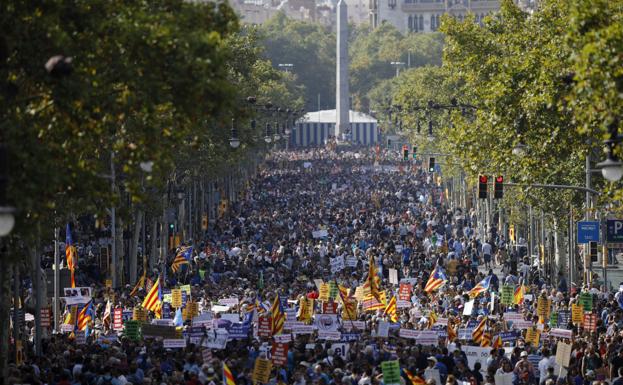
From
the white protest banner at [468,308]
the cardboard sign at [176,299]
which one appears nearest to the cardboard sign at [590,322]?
the white protest banner at [468,308]

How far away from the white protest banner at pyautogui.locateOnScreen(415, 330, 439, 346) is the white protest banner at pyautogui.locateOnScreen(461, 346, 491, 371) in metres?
1.07

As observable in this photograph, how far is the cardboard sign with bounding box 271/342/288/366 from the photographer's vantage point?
28.0 m

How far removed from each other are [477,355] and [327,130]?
528 ft

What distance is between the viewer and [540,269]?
183 ft

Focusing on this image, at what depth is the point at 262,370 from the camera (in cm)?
2575

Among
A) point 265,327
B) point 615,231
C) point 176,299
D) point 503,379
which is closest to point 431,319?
point 265,327

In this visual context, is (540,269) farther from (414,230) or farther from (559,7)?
(559,7)

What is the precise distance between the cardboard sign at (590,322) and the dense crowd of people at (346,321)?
0.06 meters

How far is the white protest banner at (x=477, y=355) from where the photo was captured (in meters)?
28.9

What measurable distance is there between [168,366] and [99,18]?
24.8ft

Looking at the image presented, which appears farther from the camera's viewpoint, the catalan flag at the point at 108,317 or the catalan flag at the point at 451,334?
the catalan flag at the point at 108,317

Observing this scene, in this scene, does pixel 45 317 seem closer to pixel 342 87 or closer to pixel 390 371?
pixel 390 371

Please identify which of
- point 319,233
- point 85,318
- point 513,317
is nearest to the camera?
point 513,317

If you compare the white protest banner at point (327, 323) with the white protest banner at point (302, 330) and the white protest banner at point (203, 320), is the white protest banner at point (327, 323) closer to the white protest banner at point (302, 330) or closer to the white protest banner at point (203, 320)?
the white protest banner at point (302, 330)
